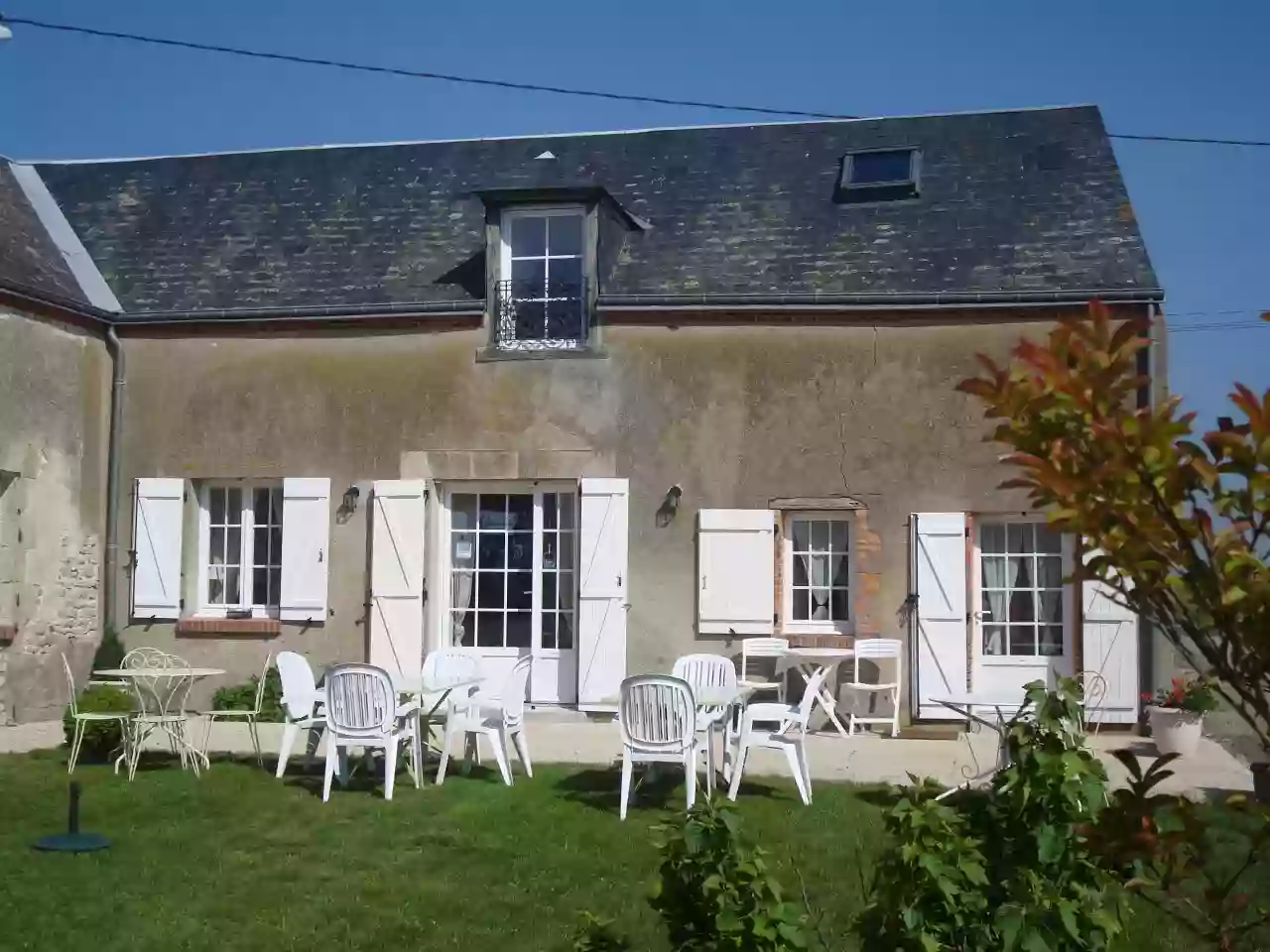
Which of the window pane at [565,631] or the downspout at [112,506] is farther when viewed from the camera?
the downspout at [112,506]

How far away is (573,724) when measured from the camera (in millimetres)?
10781

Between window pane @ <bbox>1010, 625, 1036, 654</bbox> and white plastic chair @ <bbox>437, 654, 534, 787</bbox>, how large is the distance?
4.34 metres

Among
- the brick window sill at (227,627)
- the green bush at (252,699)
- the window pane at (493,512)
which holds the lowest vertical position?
the green bush at (252,699)

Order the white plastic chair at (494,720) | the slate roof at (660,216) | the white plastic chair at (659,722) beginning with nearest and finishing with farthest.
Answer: the white plastic chair at (659,722) < the white plastic chair at (494,720) < the slate roof at (660,216)

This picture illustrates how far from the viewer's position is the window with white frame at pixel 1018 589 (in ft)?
35.7

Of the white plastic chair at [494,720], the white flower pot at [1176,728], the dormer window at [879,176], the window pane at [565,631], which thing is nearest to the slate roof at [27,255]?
the window pane at [565,631]

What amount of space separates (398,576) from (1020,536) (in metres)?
5.02

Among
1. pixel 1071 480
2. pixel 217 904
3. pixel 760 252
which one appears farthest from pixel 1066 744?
pixel 760 252

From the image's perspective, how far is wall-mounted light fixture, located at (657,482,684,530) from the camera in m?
11.0

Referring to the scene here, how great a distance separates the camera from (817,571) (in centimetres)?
1116

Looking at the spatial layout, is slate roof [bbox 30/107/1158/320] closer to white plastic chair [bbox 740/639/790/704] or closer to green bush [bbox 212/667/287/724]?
white plastic chair [bbox 740/639/790/704]

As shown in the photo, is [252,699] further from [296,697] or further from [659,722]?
[659,722]

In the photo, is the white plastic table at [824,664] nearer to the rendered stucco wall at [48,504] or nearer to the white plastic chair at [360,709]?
the white plastic chair at [360,709]

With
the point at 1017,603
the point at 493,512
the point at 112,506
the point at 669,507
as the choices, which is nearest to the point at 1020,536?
the point at 1017,603
